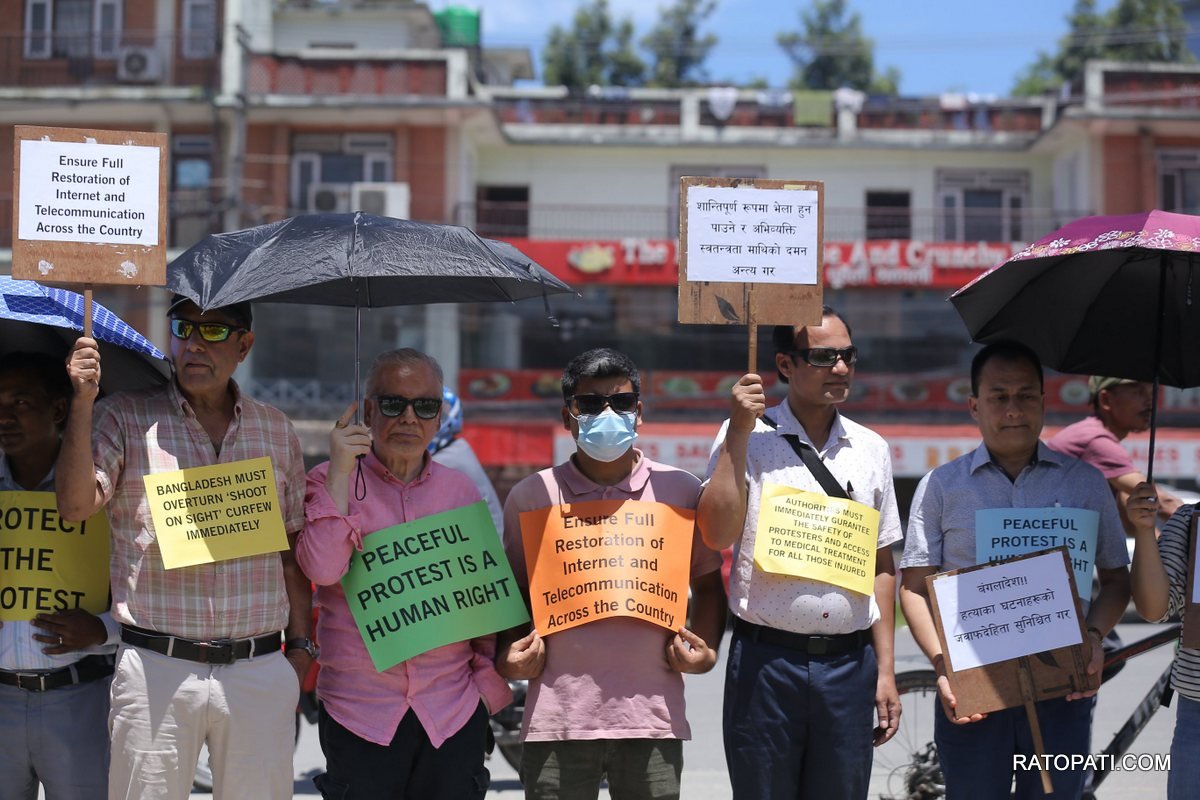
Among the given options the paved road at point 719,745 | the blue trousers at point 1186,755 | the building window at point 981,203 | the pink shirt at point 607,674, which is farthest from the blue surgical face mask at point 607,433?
the building window at point 981,203

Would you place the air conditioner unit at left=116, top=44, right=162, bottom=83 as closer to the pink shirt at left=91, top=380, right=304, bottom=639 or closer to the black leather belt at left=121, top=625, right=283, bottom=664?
the pink shirt at left=91, top=380, right=304, bottom=639

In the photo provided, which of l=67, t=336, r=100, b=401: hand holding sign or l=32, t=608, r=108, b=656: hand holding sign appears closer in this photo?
l=67, t=336, r=100, b=401: hand holding sign

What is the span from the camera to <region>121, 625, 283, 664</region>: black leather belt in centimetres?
360

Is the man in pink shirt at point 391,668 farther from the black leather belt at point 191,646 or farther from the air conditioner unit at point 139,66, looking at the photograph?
the air conditioner unit at point 139,66

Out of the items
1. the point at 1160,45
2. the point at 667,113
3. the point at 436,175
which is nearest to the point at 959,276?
the point at 667,113

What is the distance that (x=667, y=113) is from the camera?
25.4m

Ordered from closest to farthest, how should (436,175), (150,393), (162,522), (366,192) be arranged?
(162,522) → (150,393) → (366,192) → (436,175)

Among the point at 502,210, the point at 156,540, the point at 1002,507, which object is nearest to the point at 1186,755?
the point at 1002,507

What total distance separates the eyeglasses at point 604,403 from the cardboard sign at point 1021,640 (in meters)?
1.13

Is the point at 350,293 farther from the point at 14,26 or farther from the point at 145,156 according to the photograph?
the point at 14,26

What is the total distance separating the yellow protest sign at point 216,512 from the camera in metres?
3.61

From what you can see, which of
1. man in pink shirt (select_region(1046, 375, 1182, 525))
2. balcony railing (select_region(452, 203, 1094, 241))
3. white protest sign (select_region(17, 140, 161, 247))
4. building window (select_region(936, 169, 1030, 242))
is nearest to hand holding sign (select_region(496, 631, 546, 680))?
white protest sign (select_region(17, 140, 161, 247))

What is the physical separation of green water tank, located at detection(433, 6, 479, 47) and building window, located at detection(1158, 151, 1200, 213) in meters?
15.8

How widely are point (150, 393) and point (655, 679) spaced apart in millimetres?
1834
